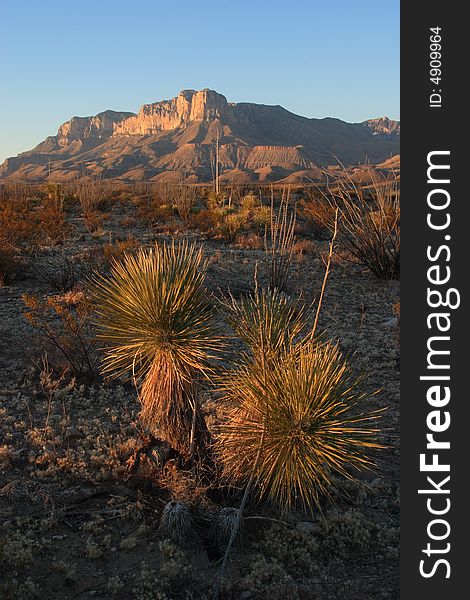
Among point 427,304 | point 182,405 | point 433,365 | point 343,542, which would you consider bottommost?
point 343,542

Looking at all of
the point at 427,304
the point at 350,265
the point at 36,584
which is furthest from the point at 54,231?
the point at 427,304

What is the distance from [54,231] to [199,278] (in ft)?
40.9

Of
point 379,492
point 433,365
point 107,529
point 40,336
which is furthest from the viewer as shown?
point 40,336

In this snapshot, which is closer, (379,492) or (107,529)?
(107,529)

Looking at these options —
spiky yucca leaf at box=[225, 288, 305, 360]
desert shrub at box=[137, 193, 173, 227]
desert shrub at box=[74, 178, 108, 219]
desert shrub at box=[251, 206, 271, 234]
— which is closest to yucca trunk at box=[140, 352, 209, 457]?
spiky yucca leaf at box=[225, 288, 305, 360]

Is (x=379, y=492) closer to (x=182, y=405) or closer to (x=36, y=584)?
(x=182, y=405)

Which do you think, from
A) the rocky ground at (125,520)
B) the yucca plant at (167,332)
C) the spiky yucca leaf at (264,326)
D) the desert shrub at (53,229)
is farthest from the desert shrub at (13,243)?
the spiky yucca leaf at (264,326)

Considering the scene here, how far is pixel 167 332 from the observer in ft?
12.9

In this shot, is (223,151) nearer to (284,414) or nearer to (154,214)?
(154,214)

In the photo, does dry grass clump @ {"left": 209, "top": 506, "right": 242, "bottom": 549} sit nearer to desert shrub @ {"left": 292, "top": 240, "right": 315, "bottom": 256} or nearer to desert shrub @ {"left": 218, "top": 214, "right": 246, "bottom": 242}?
desert shrub @ {"left": 292, "top": 240, "right": 315, "bottom": 256}

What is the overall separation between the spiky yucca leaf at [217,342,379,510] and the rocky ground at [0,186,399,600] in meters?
0.44

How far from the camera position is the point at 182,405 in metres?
4.32

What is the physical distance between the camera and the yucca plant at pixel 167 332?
3932mm

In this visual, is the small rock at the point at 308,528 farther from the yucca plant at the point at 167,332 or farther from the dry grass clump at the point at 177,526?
the yucca plant at the point at 167,332
